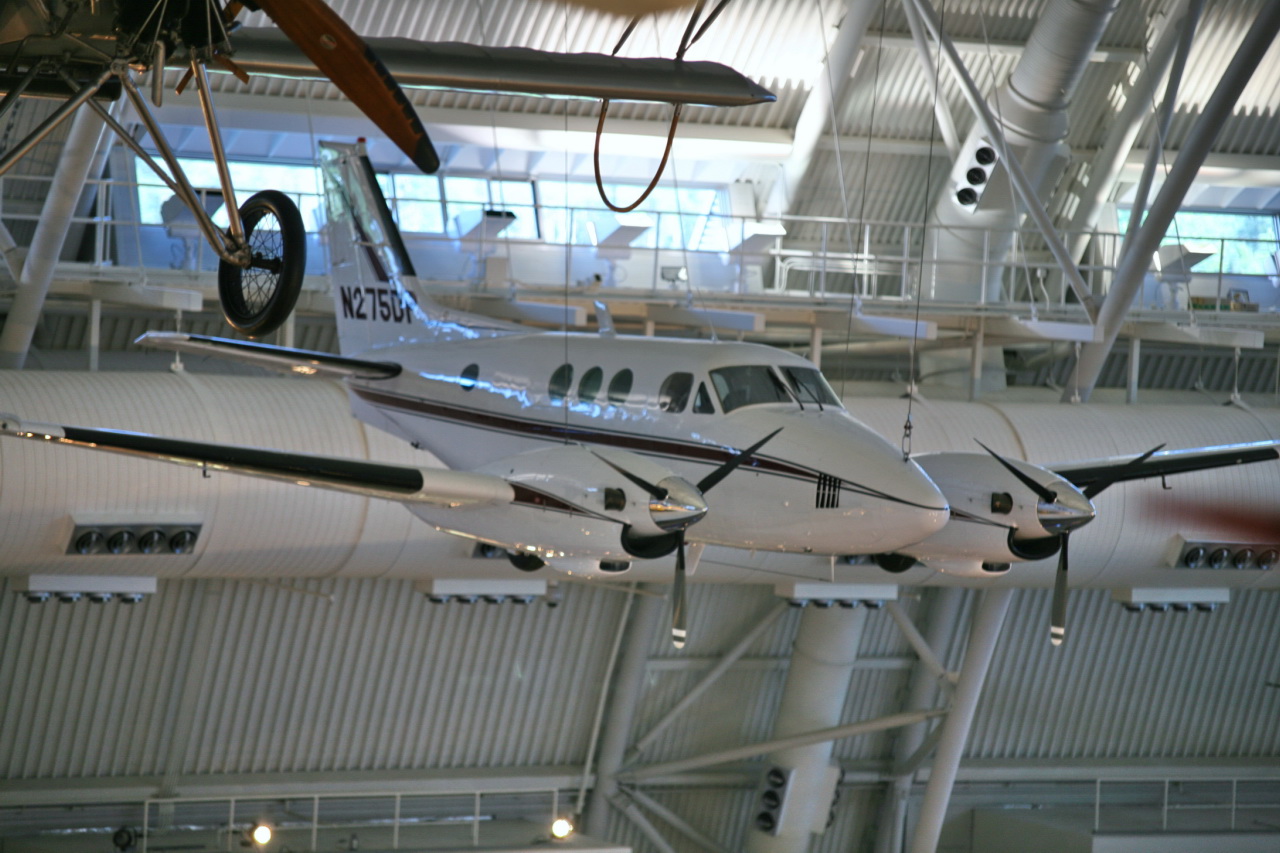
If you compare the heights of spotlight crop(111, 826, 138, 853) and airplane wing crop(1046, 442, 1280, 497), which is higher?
airplane wing crop(1046, 442, 1280, 497)

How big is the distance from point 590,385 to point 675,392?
0.95m

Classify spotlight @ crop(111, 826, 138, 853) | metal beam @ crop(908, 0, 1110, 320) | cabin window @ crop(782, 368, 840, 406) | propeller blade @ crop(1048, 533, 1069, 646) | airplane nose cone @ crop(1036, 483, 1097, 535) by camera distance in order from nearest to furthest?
cabin window @ crop(782, 368, 840, 406), airplane nose cone @ crop(1036, 483, 1097, 535), propeller blade @ crop(1048, 533, 1069, 646), spotlight @ crop(111, 826, 138, 853), metal beam @ crop(908, 0, 1110, 320)

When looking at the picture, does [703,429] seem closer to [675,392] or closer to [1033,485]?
[675,392]

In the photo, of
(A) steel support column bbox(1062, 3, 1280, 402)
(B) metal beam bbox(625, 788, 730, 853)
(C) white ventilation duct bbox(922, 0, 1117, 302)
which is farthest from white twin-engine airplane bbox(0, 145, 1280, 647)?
(B) metal beam bbox(625, 788, 730, 853)

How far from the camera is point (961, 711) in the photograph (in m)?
21.9

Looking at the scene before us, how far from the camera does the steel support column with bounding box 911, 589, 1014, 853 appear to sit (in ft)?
70.8

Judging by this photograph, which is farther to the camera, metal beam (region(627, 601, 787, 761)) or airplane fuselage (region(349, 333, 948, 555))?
metal beam (region(627, 601, 787, 761))

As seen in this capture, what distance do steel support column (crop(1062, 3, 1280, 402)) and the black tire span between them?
1280 centimetres

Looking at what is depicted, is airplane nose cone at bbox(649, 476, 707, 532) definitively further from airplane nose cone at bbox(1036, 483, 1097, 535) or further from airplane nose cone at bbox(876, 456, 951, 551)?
airplane nose cone at bbox(1036, 483, 1097, 535)

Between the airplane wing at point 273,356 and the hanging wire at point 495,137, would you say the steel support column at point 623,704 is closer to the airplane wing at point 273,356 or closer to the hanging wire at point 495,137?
the hanging wire at point 495,137

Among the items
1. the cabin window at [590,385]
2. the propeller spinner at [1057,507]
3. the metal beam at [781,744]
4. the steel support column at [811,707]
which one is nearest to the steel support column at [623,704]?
the metal beam at [781,744]

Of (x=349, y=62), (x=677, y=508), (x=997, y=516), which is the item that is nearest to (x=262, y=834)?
(x=677, y=508)

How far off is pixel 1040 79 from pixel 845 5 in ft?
11.2

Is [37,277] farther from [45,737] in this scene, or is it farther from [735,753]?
[735,753]
